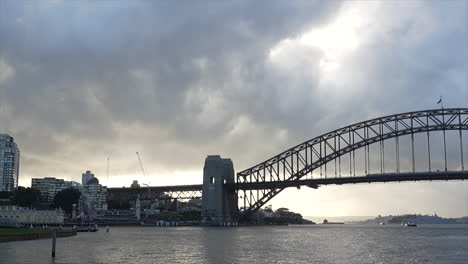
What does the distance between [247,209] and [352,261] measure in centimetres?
9148

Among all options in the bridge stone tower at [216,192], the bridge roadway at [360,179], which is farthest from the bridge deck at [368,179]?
the bridge stone tower at [216,192]

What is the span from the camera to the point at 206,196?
130m

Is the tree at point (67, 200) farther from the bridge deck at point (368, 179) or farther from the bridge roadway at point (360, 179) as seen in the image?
the bridge deck at point (368, 179)

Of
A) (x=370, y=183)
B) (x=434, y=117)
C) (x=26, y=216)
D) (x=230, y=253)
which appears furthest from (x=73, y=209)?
(x=230, y=253)

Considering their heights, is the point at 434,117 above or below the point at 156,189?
above

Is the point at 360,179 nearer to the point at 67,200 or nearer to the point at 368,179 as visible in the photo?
the point at 368,179

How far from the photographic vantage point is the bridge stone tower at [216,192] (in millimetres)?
129125

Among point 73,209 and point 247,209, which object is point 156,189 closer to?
point 73,209

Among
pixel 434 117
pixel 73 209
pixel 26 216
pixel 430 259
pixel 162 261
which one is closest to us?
pixel 162 261

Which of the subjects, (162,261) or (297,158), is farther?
(297,158)

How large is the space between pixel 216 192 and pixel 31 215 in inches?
1538

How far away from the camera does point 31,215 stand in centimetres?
11994

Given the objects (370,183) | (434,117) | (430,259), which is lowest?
(430,259)

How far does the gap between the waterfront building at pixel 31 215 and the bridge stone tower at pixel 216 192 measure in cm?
3234
